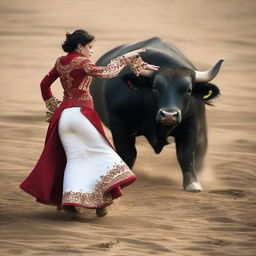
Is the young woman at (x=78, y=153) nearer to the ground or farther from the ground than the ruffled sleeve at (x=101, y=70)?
nearer to the ground

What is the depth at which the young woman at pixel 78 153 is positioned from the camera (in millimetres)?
7645

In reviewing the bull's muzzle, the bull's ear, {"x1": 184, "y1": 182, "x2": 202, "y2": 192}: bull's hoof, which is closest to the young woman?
the bull's muzzle

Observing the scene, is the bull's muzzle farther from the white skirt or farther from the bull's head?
the white skirt

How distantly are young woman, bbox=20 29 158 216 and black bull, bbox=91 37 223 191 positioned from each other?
1495mm

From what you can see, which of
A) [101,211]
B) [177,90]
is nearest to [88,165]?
[101,211]

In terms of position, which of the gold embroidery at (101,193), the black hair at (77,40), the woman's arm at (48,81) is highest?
the black hair at (77,40)

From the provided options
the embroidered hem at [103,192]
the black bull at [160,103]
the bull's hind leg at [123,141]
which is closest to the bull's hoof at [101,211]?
the embroidered hem at [103,192]

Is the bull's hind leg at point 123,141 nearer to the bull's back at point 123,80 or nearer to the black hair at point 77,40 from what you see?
the bull's back at point 123,80

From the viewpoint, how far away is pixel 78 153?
7.71 meters

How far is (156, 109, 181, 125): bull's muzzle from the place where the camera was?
890 cm

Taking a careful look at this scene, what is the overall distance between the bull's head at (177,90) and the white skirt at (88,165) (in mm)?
1324

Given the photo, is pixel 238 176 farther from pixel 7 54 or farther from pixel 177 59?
pixel 7 54

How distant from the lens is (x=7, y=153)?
11016 millimetres

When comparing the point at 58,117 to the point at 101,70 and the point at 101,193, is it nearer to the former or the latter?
the point at 101,70
